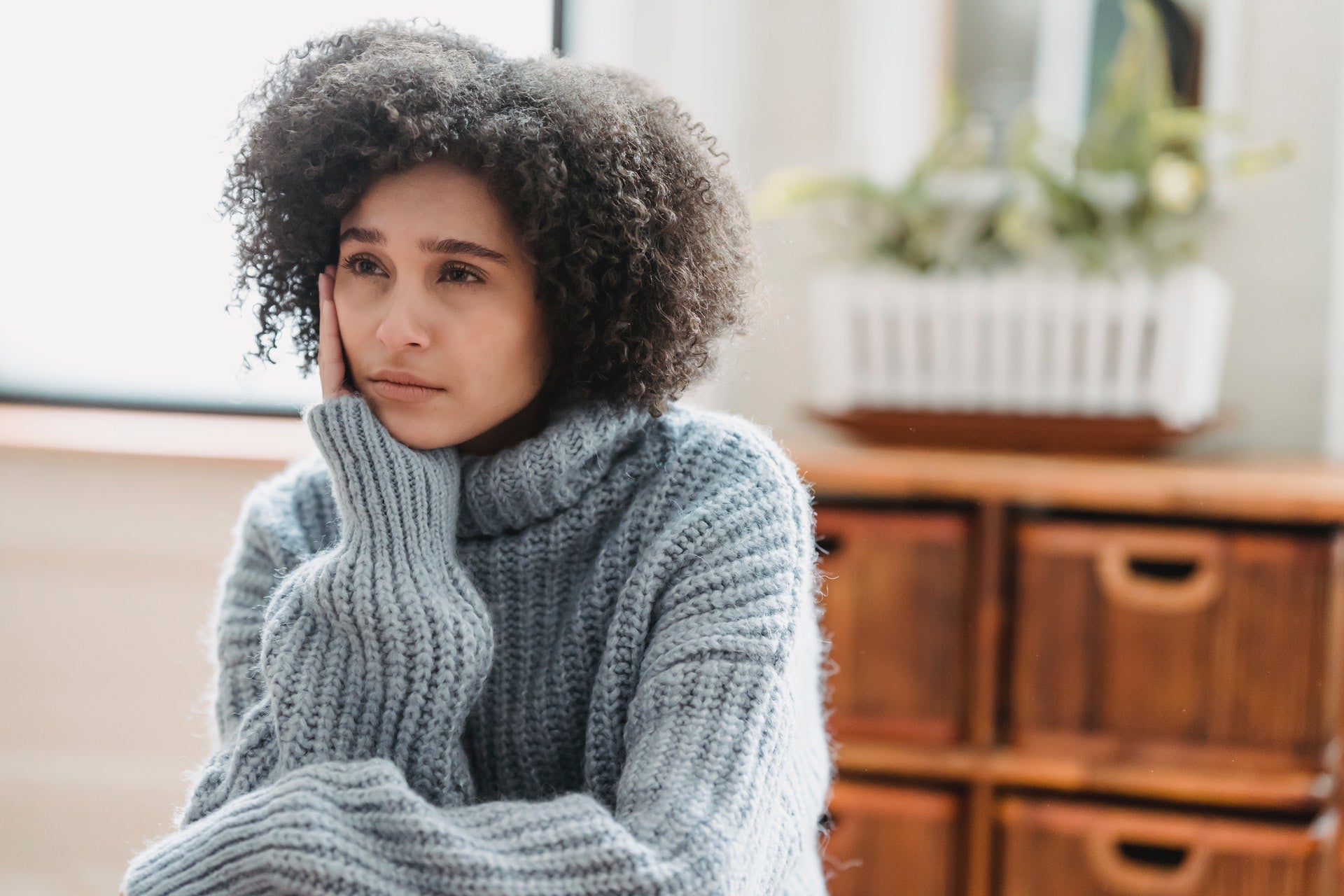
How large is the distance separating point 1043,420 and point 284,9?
1.27m

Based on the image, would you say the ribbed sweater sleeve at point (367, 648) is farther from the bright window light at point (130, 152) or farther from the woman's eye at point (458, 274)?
the bright window light at point (130, 152)

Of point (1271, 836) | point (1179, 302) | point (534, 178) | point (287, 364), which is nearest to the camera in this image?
point (534, 178)

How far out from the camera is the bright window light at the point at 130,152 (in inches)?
68.5

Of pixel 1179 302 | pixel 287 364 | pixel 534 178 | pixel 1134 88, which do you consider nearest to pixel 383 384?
pixel 534 178

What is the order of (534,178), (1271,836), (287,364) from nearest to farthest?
(534,178) < (1271,836) < (287,364)

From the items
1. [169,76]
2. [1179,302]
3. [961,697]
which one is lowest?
[961,697]

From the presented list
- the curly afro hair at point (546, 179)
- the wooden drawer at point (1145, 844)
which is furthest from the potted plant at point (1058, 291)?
the curly afro hair at point (546, 179)

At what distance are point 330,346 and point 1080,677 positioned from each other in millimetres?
1093

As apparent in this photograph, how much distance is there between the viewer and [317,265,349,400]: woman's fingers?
3.22 ft

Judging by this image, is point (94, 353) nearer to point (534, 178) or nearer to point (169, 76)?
point (169, 76)

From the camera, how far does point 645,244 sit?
94cm

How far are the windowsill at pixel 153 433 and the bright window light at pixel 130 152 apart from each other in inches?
3.3

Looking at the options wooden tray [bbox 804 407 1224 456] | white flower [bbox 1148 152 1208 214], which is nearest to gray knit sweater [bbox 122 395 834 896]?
wooden tray [bbox 804 407 1224 456]

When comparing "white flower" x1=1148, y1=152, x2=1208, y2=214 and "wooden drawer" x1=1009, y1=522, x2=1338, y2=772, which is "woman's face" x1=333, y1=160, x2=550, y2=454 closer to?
"wooden drawer" x1=1009, y1=522, x2=1338, y2=772
